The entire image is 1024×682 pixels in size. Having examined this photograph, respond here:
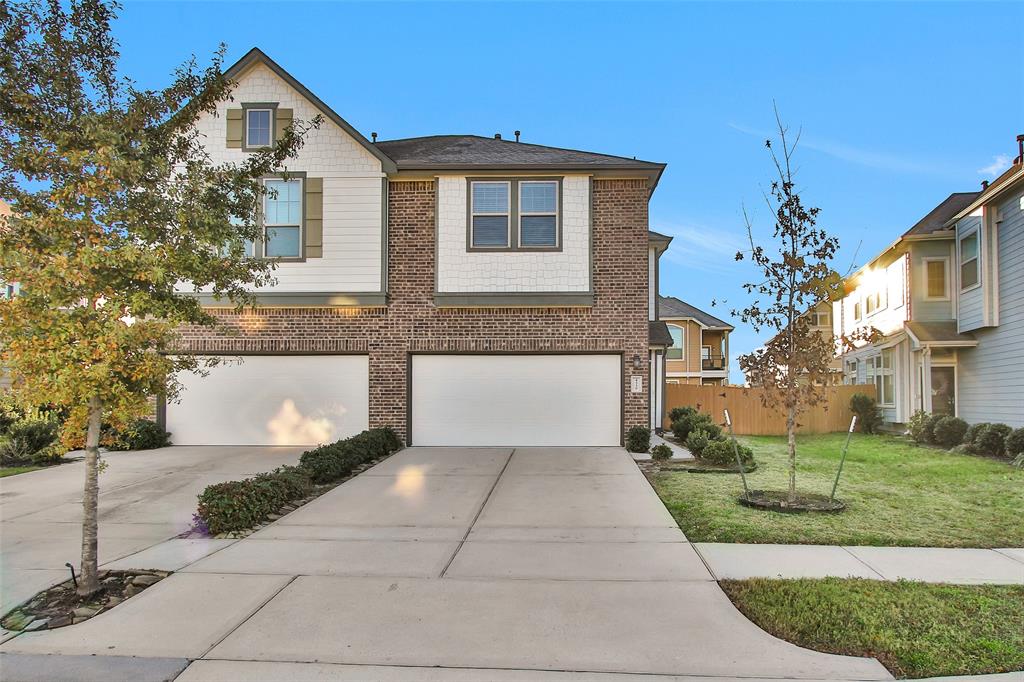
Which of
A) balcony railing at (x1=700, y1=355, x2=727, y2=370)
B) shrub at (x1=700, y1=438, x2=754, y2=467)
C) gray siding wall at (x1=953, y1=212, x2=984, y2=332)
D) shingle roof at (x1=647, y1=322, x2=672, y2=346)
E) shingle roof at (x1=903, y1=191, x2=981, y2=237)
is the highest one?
shingle roof at (x1=903, y1=191, x2=981, y2=237)

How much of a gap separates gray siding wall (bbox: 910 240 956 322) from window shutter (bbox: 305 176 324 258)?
53.1 ft

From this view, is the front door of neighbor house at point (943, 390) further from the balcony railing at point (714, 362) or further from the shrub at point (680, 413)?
the balcony railing at point (714, 362)

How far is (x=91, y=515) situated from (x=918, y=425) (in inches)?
737

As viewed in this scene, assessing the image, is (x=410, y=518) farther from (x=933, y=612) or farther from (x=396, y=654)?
(x=933, y=612)

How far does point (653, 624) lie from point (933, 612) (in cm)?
210

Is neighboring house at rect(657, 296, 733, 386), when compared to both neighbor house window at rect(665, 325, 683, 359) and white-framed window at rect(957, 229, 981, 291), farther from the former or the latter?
white-framed window at rect(957, 229, 981, 291)

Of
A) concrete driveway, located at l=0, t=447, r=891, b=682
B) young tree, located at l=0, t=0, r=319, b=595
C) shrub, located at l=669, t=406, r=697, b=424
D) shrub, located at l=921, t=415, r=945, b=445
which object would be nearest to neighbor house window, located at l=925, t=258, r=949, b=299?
shrub, located at l=921, t=415, r=945, b=445

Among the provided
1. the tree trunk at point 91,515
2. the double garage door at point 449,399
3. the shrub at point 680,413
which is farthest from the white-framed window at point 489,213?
the tree trunk at point 91,515

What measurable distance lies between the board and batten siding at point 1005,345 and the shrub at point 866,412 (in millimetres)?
3934

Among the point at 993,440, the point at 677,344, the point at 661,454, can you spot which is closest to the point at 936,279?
the point at 993,440

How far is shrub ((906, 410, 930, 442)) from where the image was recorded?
1719 cm

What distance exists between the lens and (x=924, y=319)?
18844 mm

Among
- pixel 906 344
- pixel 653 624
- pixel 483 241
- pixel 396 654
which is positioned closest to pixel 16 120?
pixel 396 654

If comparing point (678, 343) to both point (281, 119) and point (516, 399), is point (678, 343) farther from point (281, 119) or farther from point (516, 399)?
point (281, 119)
